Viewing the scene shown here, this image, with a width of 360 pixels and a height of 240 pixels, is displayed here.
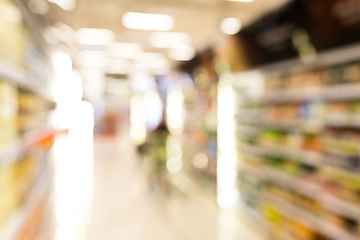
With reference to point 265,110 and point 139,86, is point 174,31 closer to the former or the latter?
point 265,110

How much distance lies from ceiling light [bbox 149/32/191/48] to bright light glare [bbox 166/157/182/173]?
343 centimetres

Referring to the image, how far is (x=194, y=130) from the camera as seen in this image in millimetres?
7223

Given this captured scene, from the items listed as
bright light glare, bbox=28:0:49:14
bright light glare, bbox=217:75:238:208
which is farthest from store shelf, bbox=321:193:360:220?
bright light glare, bbox=28:0:49:14

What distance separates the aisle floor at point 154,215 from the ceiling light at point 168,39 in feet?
12.3

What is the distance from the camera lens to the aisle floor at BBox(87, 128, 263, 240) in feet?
13.0

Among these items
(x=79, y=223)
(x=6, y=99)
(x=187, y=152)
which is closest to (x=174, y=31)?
(x=187, y=152)

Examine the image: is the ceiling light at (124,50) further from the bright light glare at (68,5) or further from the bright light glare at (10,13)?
the bright light glare at (10,13)

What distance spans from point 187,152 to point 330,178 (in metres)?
4.95

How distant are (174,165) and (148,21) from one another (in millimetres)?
4149

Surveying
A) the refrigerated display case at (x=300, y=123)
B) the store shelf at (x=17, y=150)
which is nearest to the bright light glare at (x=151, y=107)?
the refrigerated display case at (x=300, y=123)

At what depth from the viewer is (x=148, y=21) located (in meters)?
5.98

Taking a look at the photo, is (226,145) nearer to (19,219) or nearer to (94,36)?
(19,219)

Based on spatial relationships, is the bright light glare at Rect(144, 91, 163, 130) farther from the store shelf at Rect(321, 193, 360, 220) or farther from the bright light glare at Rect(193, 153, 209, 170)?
the store shelf at Rect(321, 193, 360, 220)

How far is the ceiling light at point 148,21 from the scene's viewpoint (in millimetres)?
5664
